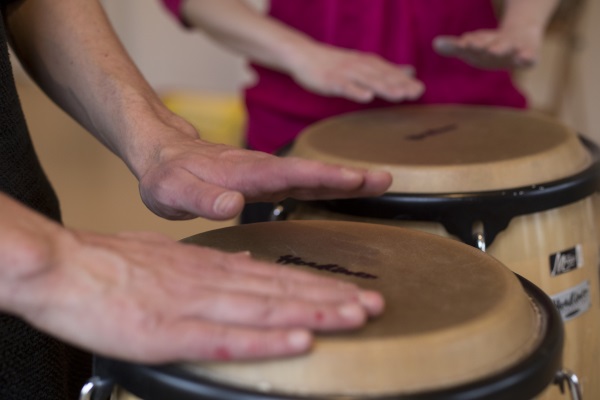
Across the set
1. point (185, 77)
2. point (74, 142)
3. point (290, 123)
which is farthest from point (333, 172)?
point (185, 77)

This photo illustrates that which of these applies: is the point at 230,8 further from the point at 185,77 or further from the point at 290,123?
the point at 185,77

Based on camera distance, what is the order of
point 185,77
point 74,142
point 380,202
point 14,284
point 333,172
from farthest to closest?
point 185,77
point 74,142
point 380,202
point 333,172
point 14,284

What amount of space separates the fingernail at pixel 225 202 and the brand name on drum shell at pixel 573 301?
1.31 ft

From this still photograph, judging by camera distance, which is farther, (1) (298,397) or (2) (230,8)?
(2) (230,8)

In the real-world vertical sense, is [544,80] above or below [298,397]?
below

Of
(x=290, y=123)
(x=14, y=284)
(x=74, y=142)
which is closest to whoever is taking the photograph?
(x=14, y=284)

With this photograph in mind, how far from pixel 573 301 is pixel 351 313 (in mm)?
450

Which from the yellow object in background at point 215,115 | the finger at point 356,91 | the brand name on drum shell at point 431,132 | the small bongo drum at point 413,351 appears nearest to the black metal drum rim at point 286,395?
the small bongo drum at point 413,351

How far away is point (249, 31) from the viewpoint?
52.2 inches

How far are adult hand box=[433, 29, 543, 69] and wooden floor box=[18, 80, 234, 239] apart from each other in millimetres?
1035

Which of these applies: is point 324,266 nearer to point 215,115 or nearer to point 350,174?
point 350,174

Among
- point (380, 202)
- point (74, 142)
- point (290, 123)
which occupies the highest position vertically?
point (380, 202)

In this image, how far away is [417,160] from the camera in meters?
0.93

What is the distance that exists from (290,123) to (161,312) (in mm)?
840
